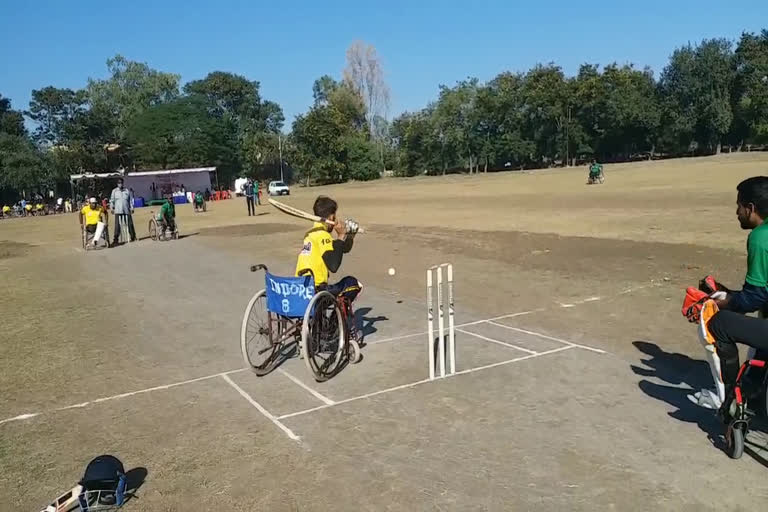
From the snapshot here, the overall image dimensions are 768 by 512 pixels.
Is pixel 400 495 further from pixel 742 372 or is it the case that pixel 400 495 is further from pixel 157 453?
pixel 742 372

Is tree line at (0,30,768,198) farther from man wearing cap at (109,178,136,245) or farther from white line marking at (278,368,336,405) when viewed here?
white line marking at (278,368,336,405)

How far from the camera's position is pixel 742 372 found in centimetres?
408

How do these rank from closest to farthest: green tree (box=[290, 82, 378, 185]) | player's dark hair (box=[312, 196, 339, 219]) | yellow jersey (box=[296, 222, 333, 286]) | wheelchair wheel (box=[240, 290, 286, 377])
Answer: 1. wheelchair wheel (box=[240, 290, 286, 377])
2. yellow jersey (box=[296, 222, 333, 286])
3. player's dark hair (box=[312, 196, 339, 219])
4. green tree (box=[290, 82, 378, 185])

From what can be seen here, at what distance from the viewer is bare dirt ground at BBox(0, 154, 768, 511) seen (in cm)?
394

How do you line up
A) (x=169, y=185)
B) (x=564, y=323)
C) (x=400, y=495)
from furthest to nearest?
(x=169, y=185), (x=564, y=323), (x=400, y=495)

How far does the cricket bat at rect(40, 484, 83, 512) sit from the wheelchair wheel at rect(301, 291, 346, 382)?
2240 mm

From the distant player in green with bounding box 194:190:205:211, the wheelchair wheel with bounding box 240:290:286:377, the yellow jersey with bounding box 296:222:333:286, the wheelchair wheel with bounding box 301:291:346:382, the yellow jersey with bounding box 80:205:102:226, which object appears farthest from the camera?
the distant player in green with bounding box 194:190:205:211

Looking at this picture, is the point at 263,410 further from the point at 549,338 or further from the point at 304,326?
the point at 549,338

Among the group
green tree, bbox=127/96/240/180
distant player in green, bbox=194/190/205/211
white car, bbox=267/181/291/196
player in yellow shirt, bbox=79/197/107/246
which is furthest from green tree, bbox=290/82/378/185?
player in yellow shirt, bbox=79/197/107/246

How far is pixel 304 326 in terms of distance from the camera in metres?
5.55

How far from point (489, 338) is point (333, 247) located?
2.36 metres

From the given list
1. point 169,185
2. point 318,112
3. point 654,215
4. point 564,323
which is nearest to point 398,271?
point 564,323

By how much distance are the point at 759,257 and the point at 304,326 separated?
3607 millimetres

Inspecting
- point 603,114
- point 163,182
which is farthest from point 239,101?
point 603,114
